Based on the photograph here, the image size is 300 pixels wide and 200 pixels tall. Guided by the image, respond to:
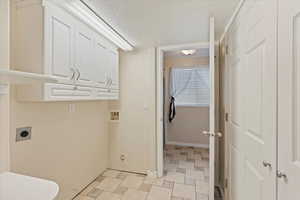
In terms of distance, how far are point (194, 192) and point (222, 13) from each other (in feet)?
7.64

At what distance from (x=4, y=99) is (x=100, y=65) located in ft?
3.58

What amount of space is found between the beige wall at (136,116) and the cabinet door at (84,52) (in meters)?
1.00

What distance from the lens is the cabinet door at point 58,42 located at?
1.31 metres

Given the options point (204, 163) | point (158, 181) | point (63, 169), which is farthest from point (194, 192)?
point (63, 169)

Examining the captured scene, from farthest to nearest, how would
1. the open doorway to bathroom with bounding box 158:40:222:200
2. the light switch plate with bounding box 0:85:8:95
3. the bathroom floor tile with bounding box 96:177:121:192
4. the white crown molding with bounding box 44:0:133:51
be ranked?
the open doorway to bathroom with bounding box 158:40:222:200 < the bathroom floor tile with bounding box 96:177:121:192 < the white crown molding with bounding box 44:0:133:51 < the light switch plate with bounding box 0:85:8:95

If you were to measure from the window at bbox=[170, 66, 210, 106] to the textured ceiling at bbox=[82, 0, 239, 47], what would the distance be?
6.96 feet

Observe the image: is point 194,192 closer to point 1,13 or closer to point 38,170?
point 38,170

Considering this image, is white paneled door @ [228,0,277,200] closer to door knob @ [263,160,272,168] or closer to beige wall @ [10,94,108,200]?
door knob @ [263,160,272,168]

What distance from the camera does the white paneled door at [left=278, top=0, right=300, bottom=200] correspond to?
74cm

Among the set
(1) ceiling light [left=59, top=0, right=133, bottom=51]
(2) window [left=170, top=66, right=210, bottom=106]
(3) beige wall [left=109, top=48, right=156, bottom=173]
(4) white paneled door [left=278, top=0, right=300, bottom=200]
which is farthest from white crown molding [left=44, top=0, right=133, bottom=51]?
(2) window [left=170, top=66, right=210, bottom=106]

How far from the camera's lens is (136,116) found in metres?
2.83

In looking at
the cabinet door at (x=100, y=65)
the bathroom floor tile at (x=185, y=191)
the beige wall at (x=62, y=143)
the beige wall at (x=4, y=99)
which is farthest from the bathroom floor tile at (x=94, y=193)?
the cabinet door at (x=100, y=65)

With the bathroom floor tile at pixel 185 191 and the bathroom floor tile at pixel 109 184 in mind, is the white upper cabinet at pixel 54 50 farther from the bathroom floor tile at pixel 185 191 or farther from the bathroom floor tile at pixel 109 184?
the bathroom floor tile at pixel 185 191

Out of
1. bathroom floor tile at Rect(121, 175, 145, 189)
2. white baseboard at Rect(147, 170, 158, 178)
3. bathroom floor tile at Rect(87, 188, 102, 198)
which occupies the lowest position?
bathroom floor tile at Rect(121, 175, 145, 189)
